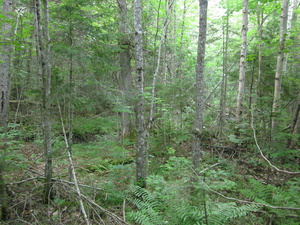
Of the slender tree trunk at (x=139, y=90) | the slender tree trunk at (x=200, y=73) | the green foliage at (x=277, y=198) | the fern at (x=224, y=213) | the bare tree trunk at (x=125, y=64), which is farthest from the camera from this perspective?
the bare tree trunk at (x=125, y=64)

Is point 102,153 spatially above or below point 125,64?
below

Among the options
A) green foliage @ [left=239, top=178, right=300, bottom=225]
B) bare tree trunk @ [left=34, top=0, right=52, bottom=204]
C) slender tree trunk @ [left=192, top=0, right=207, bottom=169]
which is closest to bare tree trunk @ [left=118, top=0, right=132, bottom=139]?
slender tree trunk @ [left=192, top=0, right=207, bottom=169]

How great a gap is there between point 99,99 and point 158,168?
299cm

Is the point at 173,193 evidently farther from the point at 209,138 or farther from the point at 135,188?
the point at 209,138

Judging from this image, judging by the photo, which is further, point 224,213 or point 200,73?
point 200,73

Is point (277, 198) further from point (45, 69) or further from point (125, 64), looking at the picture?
point (125, 64)

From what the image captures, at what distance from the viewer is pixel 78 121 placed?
4.50 metres

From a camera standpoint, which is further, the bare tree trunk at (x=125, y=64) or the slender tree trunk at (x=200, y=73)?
the bare tree trunk at (x=125, y=64)

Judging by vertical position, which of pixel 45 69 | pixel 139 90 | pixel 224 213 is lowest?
pixel 224 213

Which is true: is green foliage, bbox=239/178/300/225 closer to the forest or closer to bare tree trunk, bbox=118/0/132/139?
the forest

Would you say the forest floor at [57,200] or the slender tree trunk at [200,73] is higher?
the slender tree trunk at [200,73]

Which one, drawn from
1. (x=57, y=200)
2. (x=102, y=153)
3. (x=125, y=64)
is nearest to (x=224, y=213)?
(x=57, y=200)

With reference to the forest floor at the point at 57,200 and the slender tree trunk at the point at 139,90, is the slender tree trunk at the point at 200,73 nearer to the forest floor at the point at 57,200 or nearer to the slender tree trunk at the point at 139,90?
the slender tree trunk at the point at 139,90

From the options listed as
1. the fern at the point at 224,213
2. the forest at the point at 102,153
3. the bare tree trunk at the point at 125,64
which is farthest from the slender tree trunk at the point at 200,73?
the bare tree trunk at the point at 125,64
